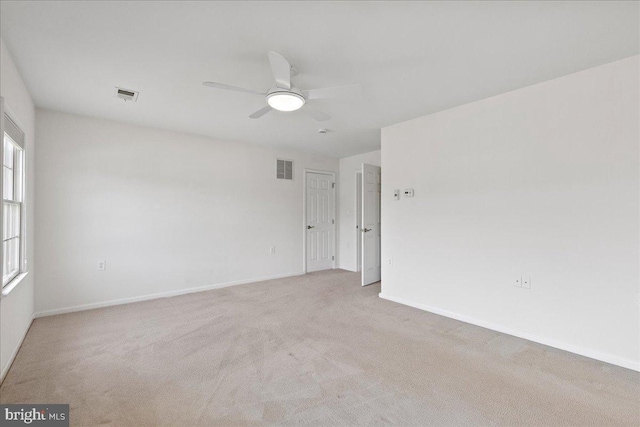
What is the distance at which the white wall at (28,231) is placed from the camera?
84.0 inches

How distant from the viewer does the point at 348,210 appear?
6.14m

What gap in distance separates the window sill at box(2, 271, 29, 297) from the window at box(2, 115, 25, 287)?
3cm

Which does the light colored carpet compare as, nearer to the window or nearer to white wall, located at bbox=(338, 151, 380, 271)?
the window

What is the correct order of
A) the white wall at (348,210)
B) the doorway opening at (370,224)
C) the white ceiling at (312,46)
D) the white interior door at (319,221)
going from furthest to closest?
the white wall at (348,210), the white interior door at (319,221), the doorway opening at (370,224), the white ceiling at (312,46)

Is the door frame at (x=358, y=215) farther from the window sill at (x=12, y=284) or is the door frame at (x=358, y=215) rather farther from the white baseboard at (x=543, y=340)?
the window sill at (x=12, y=284)

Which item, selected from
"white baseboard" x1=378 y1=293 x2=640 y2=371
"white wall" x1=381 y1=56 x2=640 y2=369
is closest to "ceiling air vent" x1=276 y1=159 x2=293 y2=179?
"white wall" x1=381 y1=56 x2=640 y2=369

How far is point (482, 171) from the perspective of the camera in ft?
10.2

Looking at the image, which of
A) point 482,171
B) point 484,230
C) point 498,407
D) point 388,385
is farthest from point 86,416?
point 482,171

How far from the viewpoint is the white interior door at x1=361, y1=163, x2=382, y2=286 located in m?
4.72

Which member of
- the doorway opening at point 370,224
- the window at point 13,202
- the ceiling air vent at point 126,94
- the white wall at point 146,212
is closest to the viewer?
the window at point 13,202

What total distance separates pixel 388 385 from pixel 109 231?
3.70 meters

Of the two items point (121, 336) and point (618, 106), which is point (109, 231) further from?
point (618, 106)

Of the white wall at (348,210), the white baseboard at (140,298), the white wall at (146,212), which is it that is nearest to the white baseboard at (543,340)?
the white wall at (348,210)

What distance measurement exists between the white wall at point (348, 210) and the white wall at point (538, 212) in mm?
2193
